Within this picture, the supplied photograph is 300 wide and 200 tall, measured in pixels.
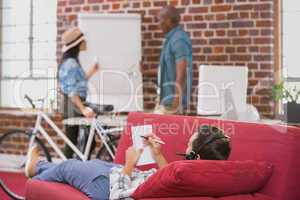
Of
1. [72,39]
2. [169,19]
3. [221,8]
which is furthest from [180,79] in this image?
[221,8]

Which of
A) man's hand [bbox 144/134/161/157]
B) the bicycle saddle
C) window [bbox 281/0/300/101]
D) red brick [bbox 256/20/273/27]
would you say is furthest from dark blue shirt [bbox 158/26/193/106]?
man's hand [bbox 144/134/161/157]

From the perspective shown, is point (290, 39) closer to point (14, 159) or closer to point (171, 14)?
point (171, 14)

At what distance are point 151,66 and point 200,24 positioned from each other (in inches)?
25.3

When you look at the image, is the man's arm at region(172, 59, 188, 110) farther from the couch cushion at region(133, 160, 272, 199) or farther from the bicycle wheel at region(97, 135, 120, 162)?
the couch cushion at region(133, 160, 272, 199)

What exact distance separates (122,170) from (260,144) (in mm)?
703

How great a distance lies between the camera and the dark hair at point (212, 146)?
8.60 feet

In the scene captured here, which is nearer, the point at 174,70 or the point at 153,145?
the point at 153,145

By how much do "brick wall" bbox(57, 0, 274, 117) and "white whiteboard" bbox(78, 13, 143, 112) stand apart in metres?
0.22

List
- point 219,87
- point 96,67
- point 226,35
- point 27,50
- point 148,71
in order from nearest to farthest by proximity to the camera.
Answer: point 219,87, point 226,35, point 96,67, point 148,71, point 27,50

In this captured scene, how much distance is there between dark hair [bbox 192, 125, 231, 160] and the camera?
262 cm

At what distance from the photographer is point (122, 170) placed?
9.52 ft

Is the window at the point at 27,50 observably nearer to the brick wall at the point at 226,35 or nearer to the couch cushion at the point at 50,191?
the brick wall at the point at 226,35

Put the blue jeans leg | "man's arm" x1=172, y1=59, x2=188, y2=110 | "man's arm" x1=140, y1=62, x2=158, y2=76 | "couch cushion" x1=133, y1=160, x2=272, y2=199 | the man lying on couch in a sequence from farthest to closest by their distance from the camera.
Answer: "man's arm" x1=140, y1=62, x2=158, y2=76 → "man's arm" x1=172, y1=59, x2=188, y2=110 → the blue jeans leg → the man lying on couch → "couch cushion" x1=133, y1=160, x2=272, y2=199

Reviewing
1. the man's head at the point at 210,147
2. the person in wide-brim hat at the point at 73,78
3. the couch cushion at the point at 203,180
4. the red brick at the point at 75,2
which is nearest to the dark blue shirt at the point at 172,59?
Result: the person in wide-brim hat at the point at 73,78
